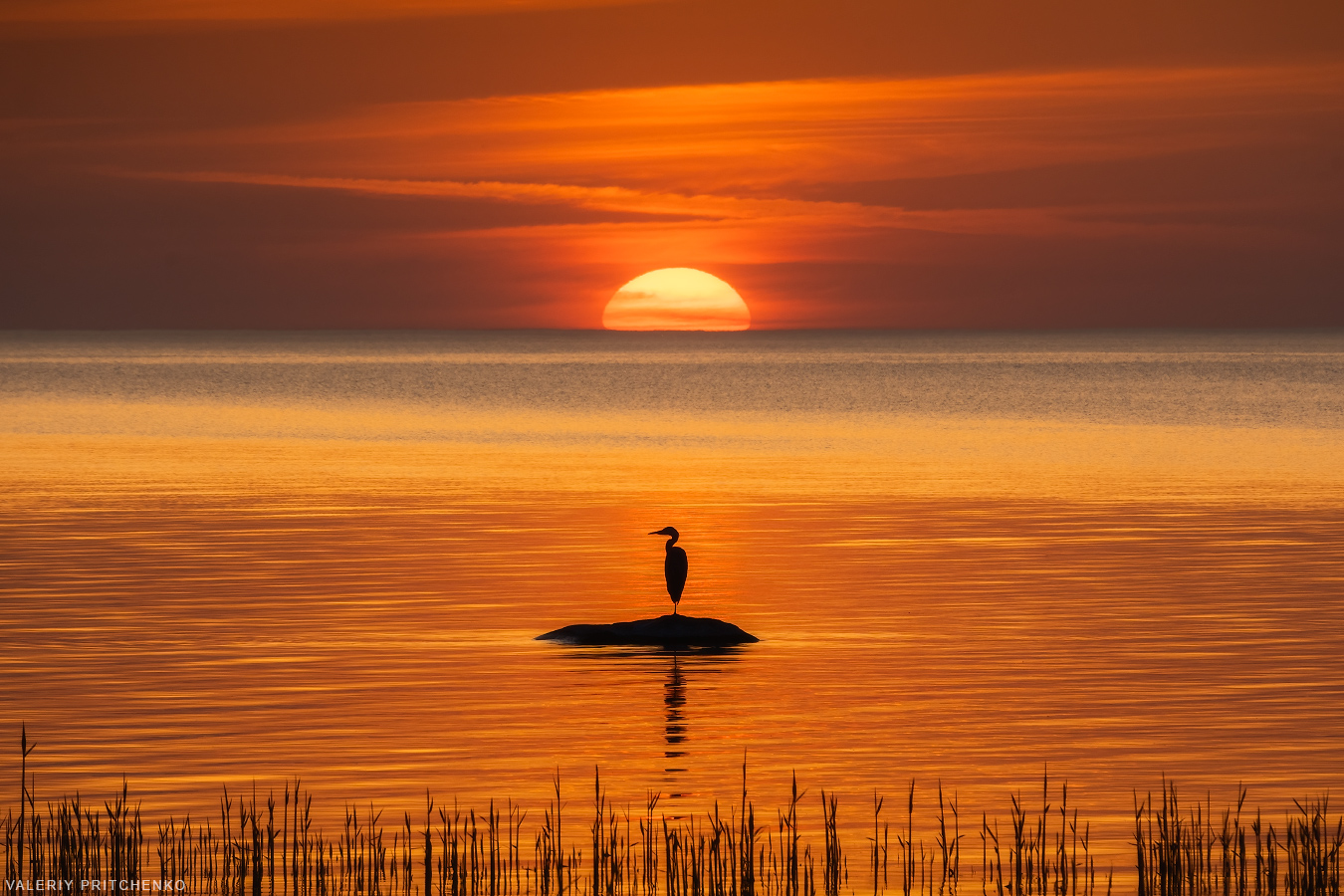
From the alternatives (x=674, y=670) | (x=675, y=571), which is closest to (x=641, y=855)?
(x=674, y=670)

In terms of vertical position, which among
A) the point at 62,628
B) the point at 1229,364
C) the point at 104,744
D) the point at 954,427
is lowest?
the point at 104,744

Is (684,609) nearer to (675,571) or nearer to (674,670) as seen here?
(675,571)

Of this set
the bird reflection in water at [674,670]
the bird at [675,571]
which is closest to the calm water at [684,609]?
the bird reflection in water at [674,670]

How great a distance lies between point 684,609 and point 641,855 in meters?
13.0

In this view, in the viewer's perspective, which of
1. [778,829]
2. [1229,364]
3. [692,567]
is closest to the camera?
[778,829]

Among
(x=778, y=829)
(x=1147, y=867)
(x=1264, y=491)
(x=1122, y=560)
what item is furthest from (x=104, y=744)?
(x=1264, y=491)

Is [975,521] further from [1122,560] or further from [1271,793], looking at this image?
[1271,793]

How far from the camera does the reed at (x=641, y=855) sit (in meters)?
12.5

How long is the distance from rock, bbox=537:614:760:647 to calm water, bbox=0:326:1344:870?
1.57 feet

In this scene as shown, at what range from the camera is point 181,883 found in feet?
41.3

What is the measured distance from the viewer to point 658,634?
76.1 feet

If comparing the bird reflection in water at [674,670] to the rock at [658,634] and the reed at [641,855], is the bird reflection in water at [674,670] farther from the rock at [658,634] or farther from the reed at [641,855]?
the reed at [641,855]

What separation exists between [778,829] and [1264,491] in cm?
3356

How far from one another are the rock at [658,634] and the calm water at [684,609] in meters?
0.48
